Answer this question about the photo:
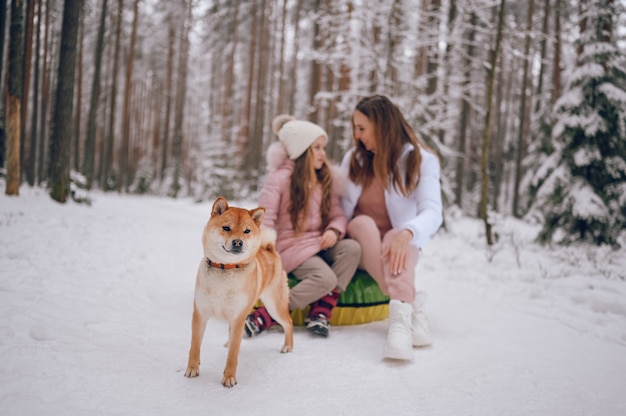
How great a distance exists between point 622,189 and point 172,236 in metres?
8.31

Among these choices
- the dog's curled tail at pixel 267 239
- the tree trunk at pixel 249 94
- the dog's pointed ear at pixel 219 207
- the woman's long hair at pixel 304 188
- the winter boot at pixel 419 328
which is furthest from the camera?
the tree trunk at pixel 249 94

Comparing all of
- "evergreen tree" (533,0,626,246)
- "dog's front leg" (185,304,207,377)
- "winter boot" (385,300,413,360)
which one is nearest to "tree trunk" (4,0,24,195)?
"dog's front leg" (185,304,207,377)

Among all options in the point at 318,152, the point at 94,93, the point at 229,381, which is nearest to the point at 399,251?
the point at 318,152

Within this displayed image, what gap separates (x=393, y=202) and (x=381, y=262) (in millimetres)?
651

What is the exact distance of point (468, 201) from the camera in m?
21.9

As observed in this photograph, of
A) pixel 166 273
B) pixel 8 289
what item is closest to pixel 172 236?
pixel 166 273

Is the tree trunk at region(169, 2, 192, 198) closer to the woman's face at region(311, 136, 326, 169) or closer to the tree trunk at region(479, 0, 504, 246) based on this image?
the tree trunk at region(479, 0, 504, 246)

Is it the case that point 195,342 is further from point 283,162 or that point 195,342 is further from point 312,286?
point 283,162

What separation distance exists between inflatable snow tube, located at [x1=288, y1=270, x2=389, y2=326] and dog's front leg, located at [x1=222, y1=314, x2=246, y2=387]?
1.19m

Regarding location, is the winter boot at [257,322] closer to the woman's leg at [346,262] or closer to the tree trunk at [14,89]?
the woman's leg at [346,262]

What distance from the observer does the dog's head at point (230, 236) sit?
6.63ft

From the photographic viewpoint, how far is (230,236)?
203cm

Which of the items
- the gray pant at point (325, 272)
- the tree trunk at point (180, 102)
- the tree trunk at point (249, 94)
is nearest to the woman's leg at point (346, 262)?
the gray pant at point (325, 272)

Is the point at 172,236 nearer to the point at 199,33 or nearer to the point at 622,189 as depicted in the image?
the point at 622,189
